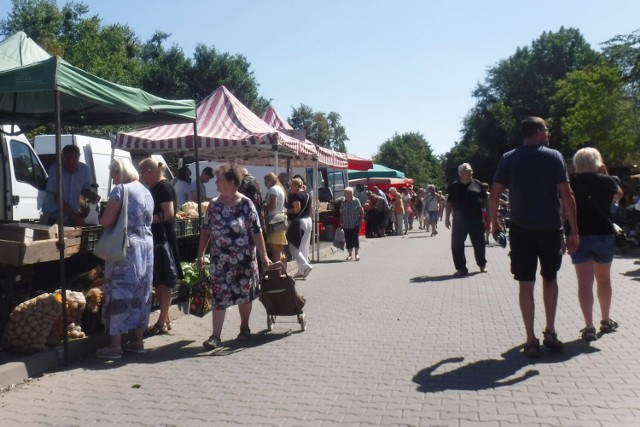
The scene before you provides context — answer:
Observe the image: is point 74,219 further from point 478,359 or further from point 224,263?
point 478,359

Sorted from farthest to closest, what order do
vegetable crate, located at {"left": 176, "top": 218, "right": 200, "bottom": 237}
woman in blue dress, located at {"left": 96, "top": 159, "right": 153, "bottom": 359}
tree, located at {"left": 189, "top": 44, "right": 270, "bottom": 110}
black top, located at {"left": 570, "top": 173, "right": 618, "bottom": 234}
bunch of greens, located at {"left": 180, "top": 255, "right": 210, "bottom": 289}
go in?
tree, located at {"left": 189, "top": 44, "right": 270, "bottom": 110} < vegetable crate, located at {"left": 176, "top": 218, "right": 200, "bottom": 237} < bunch of greens, located at {"left": 180, "top": 255, "right": 210, "bottom": 289} < black top, located at {"left": 570, "top": 173, "right": 618, "bottom": 234} < woman in blue dress, located at {"left": 96, "top": 159, "right": 153, "bottom": 359}

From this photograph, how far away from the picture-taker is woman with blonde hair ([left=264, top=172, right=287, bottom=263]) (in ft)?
39.6

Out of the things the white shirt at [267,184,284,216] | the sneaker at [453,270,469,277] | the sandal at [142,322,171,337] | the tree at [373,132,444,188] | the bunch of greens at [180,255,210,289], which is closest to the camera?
the sandal at [142,322,171,337]

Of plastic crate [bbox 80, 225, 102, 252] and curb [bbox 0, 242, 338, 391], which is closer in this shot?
curb [bbox 0, 242, 338, 391]

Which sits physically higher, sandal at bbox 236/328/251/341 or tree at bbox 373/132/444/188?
tree at bbox 373/132/444/188

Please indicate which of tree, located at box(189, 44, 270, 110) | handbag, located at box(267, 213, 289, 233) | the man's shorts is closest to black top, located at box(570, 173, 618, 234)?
the man's shorts

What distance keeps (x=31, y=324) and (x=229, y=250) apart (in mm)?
1929

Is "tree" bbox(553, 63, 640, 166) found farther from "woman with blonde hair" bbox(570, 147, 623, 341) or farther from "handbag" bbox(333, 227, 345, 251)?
"woman with blonde hair" bbox(570, 147, 623, 341)

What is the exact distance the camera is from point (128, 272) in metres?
7.47

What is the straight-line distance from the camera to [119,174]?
752 centimetres

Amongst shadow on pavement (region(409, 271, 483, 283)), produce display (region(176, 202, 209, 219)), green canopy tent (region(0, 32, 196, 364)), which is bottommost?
shadow on pavement (region(409, 271, 483, 283))

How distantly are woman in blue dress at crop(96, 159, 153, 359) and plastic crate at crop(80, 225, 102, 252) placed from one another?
0.64 m

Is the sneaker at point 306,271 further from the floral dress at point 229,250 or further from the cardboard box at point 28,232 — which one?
the cardboard box at point 28,232

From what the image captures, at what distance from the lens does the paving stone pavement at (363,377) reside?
5520 millimetres
